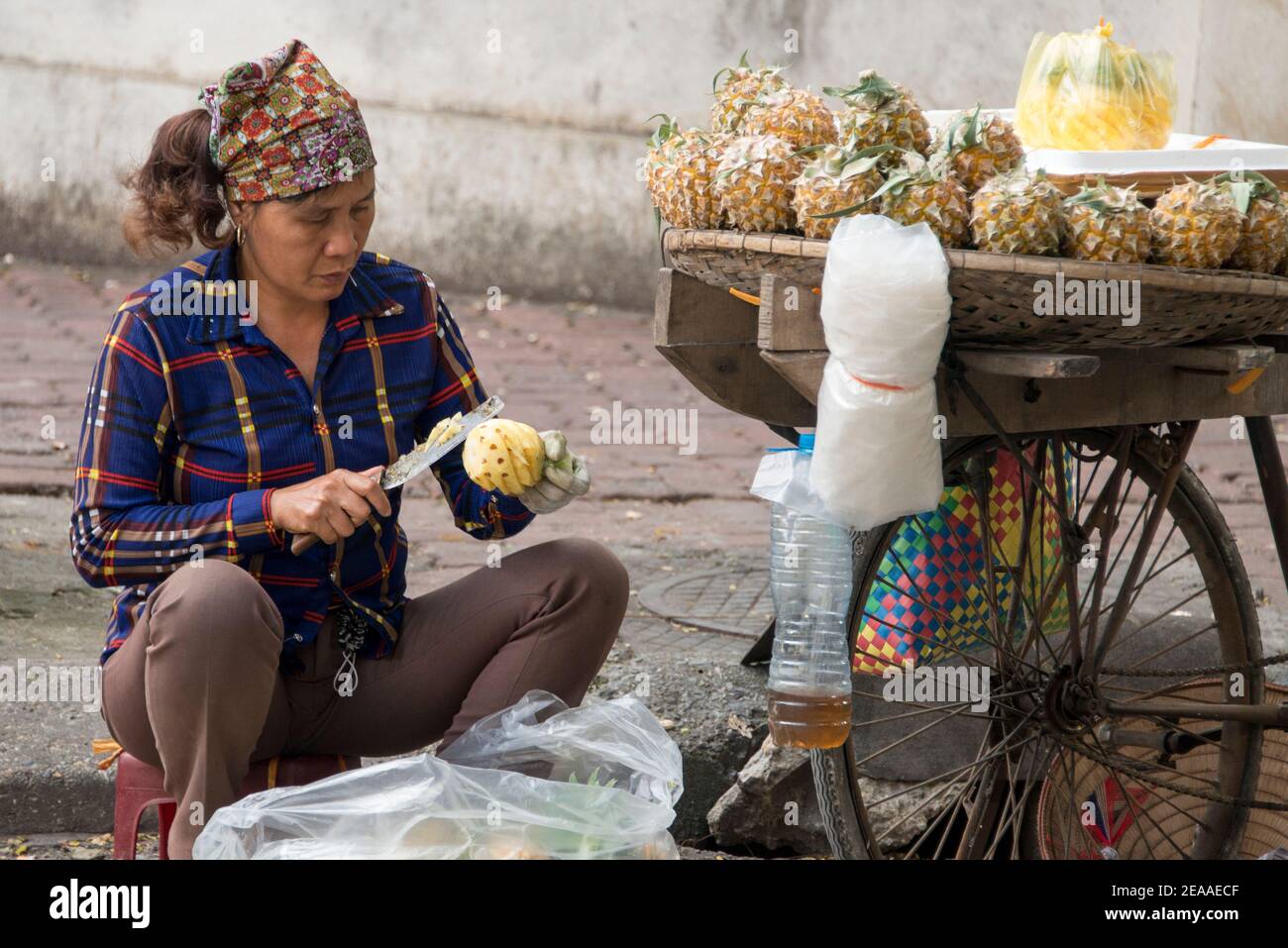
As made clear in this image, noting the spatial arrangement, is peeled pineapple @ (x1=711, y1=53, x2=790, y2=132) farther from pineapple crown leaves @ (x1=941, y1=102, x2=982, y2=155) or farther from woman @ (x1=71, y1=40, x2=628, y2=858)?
woman @ (x1=71, y1=40, x2=628, y2=858)

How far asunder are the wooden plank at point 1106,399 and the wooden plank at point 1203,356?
0.06 ft

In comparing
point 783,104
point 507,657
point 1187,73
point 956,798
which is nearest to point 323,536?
point 507,657

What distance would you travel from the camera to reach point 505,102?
26.5 feet

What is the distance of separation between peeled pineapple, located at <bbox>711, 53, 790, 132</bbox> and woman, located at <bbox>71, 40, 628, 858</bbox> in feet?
2.00

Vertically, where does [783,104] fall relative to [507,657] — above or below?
above

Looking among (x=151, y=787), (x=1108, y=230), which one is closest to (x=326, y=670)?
(x=151, y=787)

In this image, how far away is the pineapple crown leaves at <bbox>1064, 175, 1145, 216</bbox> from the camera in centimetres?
216

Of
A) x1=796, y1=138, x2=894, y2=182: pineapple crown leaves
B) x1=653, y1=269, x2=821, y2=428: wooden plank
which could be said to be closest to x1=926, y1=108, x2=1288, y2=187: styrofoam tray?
x1=796, y1=138, x2=894, y2=182: pineapple crown leaves

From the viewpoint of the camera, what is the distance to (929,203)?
7.11 feet

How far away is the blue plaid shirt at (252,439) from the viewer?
234 centimetres

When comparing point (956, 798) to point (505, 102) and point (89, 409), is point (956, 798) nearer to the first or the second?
point (89, 409)

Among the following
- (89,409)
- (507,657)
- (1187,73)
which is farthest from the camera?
(1187,73)

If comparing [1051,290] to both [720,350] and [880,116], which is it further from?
[720,350]
